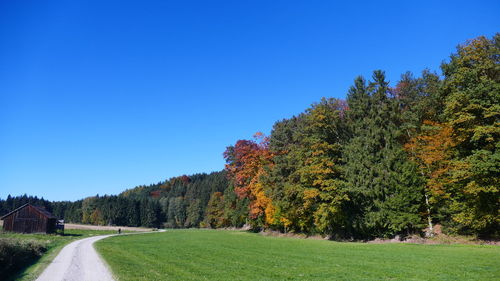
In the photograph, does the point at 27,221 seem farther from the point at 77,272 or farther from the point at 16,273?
the point at 77,272

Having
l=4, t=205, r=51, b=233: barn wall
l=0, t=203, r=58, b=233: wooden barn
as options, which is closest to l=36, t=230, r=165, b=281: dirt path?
l=0, t=203, r=58, b=233: wooden barn

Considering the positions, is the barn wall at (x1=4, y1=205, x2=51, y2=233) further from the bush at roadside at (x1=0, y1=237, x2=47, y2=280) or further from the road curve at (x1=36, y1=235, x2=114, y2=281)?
the road curve at (x1=36, y1=235, x2=114, y2=281)

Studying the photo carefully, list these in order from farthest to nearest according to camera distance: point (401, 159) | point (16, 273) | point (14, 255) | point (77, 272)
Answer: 1. point (401, 159)
2. point (14, 255)
3. point (16, 273)
4. point (77, 272)

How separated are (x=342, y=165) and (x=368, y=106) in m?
8.94

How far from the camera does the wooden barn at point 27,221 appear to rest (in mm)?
57875

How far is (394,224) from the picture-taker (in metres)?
33.3

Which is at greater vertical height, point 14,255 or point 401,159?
point 401,159

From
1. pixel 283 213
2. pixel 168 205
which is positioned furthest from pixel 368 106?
pixel 168 205

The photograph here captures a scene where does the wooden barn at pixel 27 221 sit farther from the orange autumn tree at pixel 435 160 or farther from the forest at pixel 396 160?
the orange autumn tree at pixel 435 160

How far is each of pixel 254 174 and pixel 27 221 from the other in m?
45.3

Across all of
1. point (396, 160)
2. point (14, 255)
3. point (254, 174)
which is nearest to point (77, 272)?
point (14, 255)

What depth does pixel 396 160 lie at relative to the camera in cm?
3547

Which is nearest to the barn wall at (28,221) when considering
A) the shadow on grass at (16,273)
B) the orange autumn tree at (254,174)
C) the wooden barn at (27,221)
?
the wooden barn at (27,221)

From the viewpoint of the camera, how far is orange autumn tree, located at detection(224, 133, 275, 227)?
51188 mm
